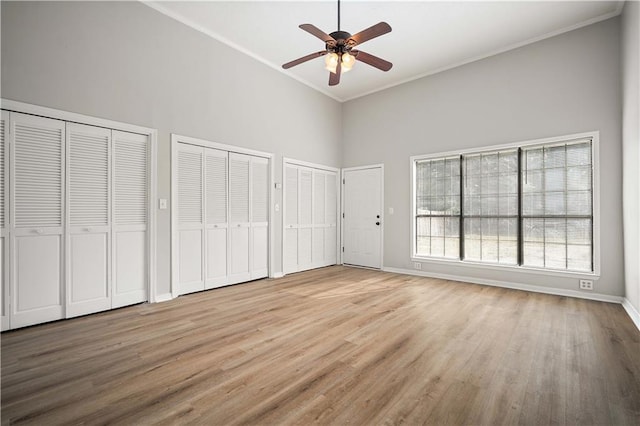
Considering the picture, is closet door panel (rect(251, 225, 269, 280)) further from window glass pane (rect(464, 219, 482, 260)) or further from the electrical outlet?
the electrical outlet

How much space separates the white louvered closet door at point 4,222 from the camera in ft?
9.40

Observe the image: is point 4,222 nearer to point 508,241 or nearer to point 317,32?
point 317,32

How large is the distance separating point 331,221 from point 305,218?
0.84m

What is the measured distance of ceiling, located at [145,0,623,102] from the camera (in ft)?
Answer: 12.7

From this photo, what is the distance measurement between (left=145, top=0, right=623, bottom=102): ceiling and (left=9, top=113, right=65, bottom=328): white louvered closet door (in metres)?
2.16

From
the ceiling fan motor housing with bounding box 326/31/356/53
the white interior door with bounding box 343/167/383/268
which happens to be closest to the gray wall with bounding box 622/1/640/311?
the ceiling fan motor housing with bounding box 326/31/356/53

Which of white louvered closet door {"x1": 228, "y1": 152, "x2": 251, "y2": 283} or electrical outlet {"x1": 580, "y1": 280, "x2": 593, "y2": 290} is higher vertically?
white louvered closet door {"x1": 228, "y1": 152, "x2": 251, "y2": 283}

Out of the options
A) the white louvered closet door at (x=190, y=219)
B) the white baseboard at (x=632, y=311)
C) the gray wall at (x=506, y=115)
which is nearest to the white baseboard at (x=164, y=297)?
the white louvered closet door at (x=190, y=219)

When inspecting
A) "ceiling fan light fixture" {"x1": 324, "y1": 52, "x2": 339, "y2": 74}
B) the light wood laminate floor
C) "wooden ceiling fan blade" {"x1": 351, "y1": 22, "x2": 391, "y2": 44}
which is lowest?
the light wood laminate floor

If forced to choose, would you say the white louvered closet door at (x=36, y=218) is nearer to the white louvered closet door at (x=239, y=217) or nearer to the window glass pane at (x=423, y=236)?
the white louvered closet door at (x=239, y=217)

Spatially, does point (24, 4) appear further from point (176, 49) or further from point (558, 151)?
point (558, 151)

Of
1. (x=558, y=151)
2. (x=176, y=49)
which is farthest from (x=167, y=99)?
(x=558, y=151)

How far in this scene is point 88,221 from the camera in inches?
134

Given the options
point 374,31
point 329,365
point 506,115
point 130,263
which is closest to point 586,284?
point 506,115
